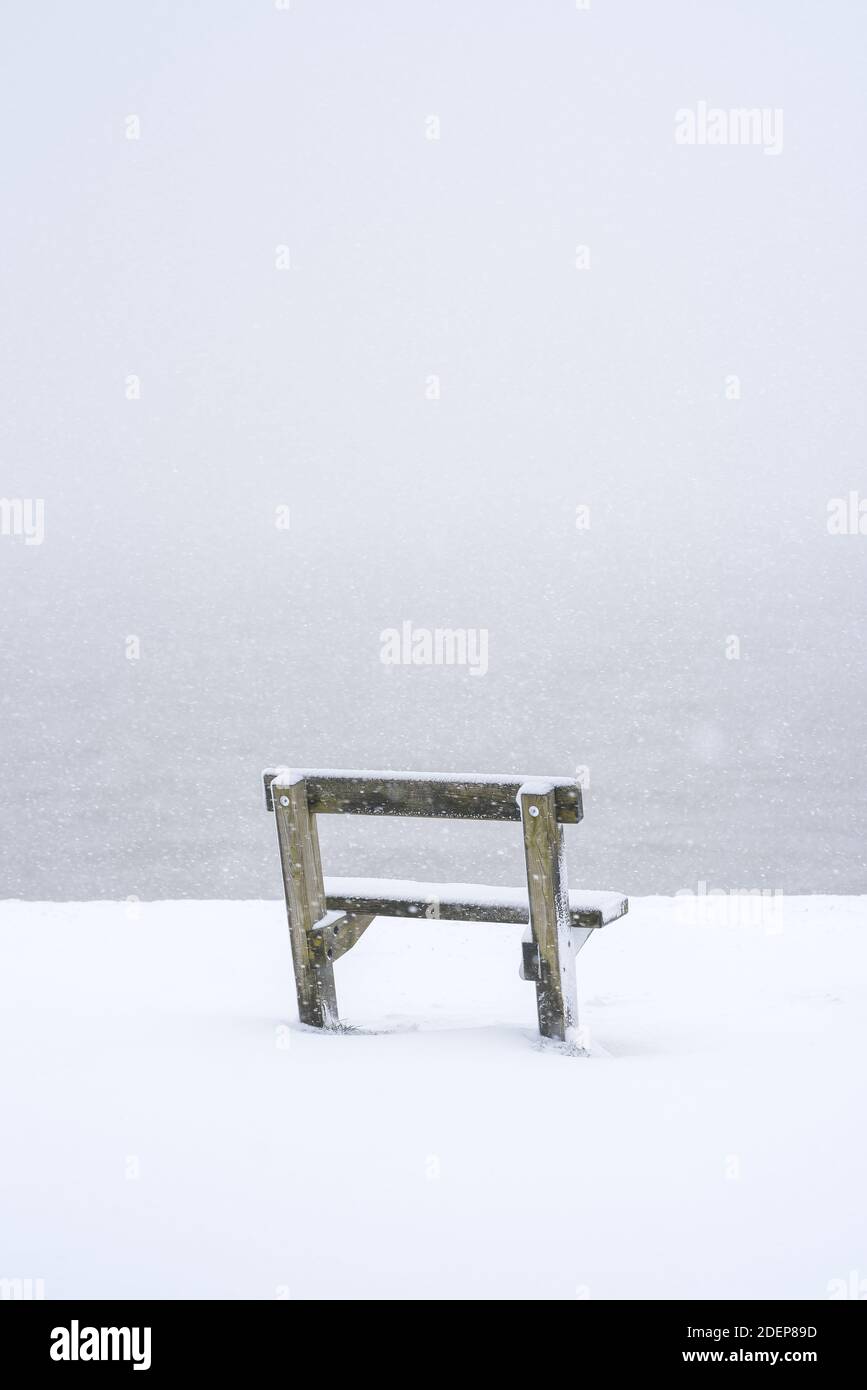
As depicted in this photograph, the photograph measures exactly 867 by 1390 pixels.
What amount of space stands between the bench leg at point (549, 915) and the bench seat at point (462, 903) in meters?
0.10

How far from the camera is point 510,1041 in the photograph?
535 cm

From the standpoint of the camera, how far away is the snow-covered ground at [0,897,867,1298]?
3232 millimetres

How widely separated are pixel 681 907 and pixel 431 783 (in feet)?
24.0

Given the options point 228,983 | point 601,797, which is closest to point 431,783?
point 228,983

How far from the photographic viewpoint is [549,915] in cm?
545

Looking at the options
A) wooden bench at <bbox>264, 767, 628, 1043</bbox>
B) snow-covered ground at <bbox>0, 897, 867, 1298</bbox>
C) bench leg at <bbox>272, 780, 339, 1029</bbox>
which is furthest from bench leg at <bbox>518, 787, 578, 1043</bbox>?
bench leg at <bbox>272, 780, 339, 1029</bbox>

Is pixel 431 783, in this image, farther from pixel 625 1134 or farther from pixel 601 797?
pixel 601 797

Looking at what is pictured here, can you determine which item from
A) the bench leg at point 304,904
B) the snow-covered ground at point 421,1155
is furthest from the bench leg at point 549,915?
the bench leg at point 304,904

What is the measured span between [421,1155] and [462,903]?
5.99 ft

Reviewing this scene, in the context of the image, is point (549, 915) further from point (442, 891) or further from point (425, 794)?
point (425, 794)

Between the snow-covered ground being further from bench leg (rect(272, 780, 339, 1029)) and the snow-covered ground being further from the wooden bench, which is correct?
the wooden bench

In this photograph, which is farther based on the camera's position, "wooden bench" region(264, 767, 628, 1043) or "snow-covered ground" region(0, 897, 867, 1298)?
"wooden bench" region(264, 767, 628, 1043)

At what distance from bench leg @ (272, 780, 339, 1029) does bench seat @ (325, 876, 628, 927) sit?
0.17 metres

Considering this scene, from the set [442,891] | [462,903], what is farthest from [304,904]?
[462,903]
